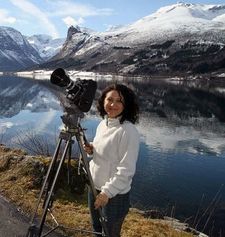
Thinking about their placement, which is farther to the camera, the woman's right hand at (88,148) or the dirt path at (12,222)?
the dirt path at (12,222)

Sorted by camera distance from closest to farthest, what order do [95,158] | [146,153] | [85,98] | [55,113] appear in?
[85,98] < [95,158] < [146,153] < [55,113]

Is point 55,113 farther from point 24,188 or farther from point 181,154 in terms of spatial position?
point 24,188

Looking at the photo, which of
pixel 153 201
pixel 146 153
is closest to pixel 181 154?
pixel 146 153

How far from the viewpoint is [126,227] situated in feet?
28.2

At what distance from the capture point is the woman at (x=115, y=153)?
5.41 m

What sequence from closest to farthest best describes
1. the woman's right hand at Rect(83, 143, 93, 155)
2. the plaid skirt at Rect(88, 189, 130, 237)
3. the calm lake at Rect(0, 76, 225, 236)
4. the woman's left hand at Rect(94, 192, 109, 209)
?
the woman's left hand at Rect(94, 192, 109, 209) < the plaid skirt at Rect(88, 189, 130, 237) < the woman's right hand at Rect(83, 143, 93, 155) < the calm lake at Rect(0, 76, 225, 236)

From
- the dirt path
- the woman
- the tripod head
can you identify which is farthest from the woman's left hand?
the dirt path

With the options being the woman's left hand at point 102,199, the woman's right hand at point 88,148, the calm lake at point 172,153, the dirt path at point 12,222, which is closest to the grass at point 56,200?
the dirt path at point 12,222

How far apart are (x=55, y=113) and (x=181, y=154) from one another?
87.8 ft

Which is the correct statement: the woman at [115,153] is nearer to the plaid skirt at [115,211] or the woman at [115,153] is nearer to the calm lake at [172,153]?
the plaid skirt at [115,211]

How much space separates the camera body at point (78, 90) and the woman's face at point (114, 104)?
33 centimetres

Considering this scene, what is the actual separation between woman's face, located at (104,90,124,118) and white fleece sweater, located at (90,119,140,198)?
108 mm

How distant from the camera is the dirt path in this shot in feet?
24.7

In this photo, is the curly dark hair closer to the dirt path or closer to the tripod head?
the tripod head
